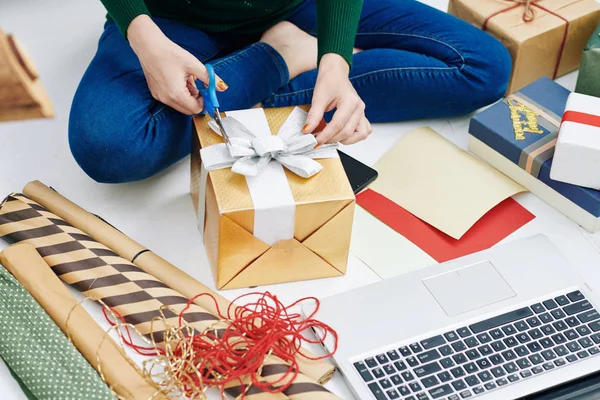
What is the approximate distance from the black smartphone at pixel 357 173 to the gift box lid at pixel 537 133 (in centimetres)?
21

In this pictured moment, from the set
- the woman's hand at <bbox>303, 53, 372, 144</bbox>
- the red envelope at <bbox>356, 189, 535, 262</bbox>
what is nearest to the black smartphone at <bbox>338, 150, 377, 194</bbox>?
the red envelope at <bbox>356, 189, 535, 262</bbox>

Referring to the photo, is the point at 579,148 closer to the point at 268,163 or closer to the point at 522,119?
the point at 522,119

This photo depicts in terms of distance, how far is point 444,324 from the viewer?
1.01 meters

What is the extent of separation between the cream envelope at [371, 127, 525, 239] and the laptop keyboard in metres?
0.22

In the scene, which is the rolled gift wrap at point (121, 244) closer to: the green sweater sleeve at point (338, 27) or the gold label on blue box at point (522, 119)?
the green sweater sleeve at point (338, 27)

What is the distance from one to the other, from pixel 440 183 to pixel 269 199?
1.36ft

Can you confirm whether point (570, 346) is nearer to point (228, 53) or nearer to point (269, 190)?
point (269, 190)

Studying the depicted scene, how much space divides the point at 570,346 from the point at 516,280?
12 cm

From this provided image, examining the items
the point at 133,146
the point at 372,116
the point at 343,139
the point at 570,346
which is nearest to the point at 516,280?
the point at 570,346

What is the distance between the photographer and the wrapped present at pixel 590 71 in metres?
1.31

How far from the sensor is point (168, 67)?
1080mm

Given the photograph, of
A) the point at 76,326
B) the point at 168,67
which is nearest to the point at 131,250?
the point at 76,326

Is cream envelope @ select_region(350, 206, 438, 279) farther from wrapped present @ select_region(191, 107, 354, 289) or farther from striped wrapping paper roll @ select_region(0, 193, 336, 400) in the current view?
striped wrapping paper roll @ select_region(0, 193, 336, 400)

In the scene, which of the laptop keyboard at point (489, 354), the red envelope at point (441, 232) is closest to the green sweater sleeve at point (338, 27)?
the red envelope at point (441, 232)
